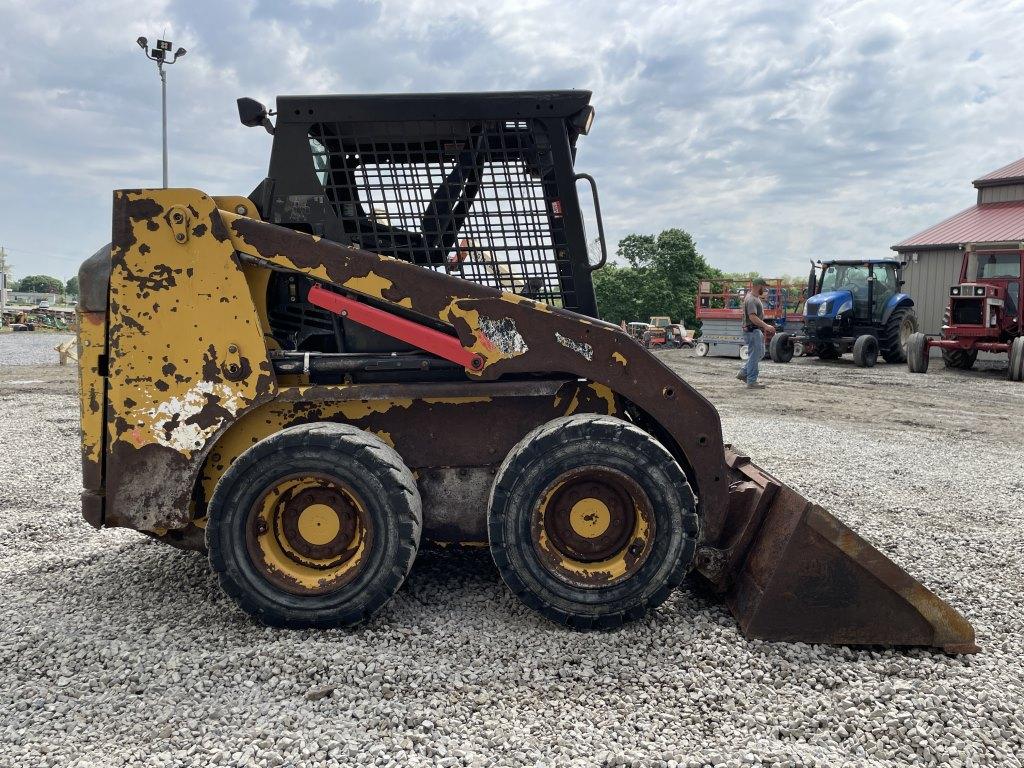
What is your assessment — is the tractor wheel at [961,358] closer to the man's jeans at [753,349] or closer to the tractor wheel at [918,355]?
the tractor wheel at [918,355]

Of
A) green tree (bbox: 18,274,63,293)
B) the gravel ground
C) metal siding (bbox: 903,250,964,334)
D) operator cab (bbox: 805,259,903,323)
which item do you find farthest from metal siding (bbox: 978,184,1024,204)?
green tree (bbox: 18,274,63,293)

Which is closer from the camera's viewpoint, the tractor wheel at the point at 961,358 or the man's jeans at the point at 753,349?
the man's jeans at the point at 753,349

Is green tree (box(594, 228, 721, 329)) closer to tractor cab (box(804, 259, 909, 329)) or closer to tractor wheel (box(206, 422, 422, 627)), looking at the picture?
tractor cab (box(804, 259, 909, 329))

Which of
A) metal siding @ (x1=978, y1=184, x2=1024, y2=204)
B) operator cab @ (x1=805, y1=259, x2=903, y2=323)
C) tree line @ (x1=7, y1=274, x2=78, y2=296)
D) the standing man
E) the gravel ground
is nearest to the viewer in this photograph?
the gravel ground

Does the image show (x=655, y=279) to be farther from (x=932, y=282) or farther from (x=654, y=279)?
(x=932, y=282)

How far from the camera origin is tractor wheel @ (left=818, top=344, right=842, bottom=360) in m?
20.7

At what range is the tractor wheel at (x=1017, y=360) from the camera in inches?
623

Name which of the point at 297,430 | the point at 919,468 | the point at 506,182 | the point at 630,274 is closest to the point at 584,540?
the point at 297,430

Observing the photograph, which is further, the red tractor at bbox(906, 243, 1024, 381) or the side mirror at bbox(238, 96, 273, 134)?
the red tractor at bbox(906, 243, 1024, 381)

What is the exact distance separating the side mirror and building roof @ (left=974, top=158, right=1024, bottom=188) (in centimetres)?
3167

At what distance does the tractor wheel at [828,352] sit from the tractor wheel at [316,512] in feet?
64.2

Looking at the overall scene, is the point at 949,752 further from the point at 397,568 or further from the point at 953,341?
the point at 953,341

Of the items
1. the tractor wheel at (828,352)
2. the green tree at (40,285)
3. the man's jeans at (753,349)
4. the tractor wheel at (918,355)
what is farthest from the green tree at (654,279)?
the green tree at (40,285)

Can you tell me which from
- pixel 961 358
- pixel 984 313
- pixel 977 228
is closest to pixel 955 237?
pixel 977 228
